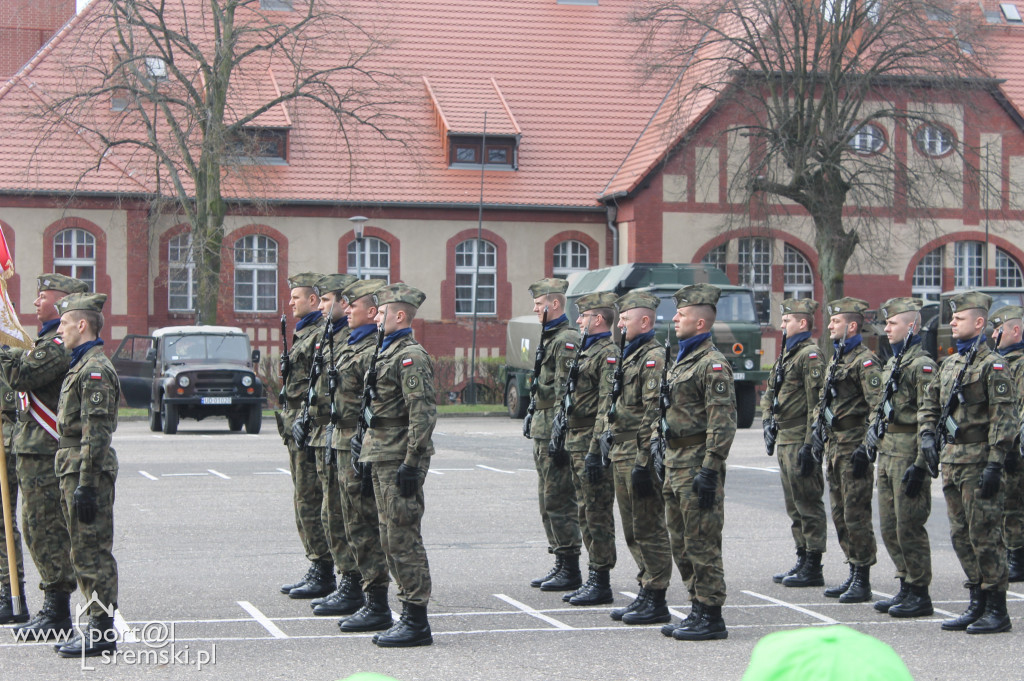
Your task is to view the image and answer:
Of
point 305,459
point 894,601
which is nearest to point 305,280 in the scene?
point 305,459

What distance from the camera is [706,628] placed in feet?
25.0

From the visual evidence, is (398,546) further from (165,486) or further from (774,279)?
(774,279)

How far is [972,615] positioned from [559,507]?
290 centimetres

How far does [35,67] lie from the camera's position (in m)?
36.9

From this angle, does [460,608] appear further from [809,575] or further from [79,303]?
[79,303]

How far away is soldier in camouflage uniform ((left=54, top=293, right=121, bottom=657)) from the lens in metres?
7.00

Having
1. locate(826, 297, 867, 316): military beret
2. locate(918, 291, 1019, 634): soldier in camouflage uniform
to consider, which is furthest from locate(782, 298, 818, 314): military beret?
locate(918, 291, 1019, 634): soldier in camouflage uniform

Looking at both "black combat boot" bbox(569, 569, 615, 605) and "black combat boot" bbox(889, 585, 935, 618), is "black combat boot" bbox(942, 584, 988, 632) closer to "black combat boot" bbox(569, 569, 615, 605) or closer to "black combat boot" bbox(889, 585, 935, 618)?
"black combat boot" bbox(889, 585, 935, 618)

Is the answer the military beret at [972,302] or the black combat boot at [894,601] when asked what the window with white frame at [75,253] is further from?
the military beret at [972,302]

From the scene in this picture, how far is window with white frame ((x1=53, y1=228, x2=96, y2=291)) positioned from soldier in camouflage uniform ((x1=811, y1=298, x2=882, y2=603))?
2924 centimetres

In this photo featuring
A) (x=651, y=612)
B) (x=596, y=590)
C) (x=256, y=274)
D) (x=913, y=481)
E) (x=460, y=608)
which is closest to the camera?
(x=651, y=612)

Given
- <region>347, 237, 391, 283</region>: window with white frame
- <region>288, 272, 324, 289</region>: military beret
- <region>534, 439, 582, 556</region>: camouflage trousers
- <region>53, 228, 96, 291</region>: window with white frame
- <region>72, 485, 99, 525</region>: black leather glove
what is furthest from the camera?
<region>347, 237, 391, 283</region>: window with white frame

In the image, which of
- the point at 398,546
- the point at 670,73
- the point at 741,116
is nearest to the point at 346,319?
the point at 398,546

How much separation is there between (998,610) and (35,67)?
114 feet
